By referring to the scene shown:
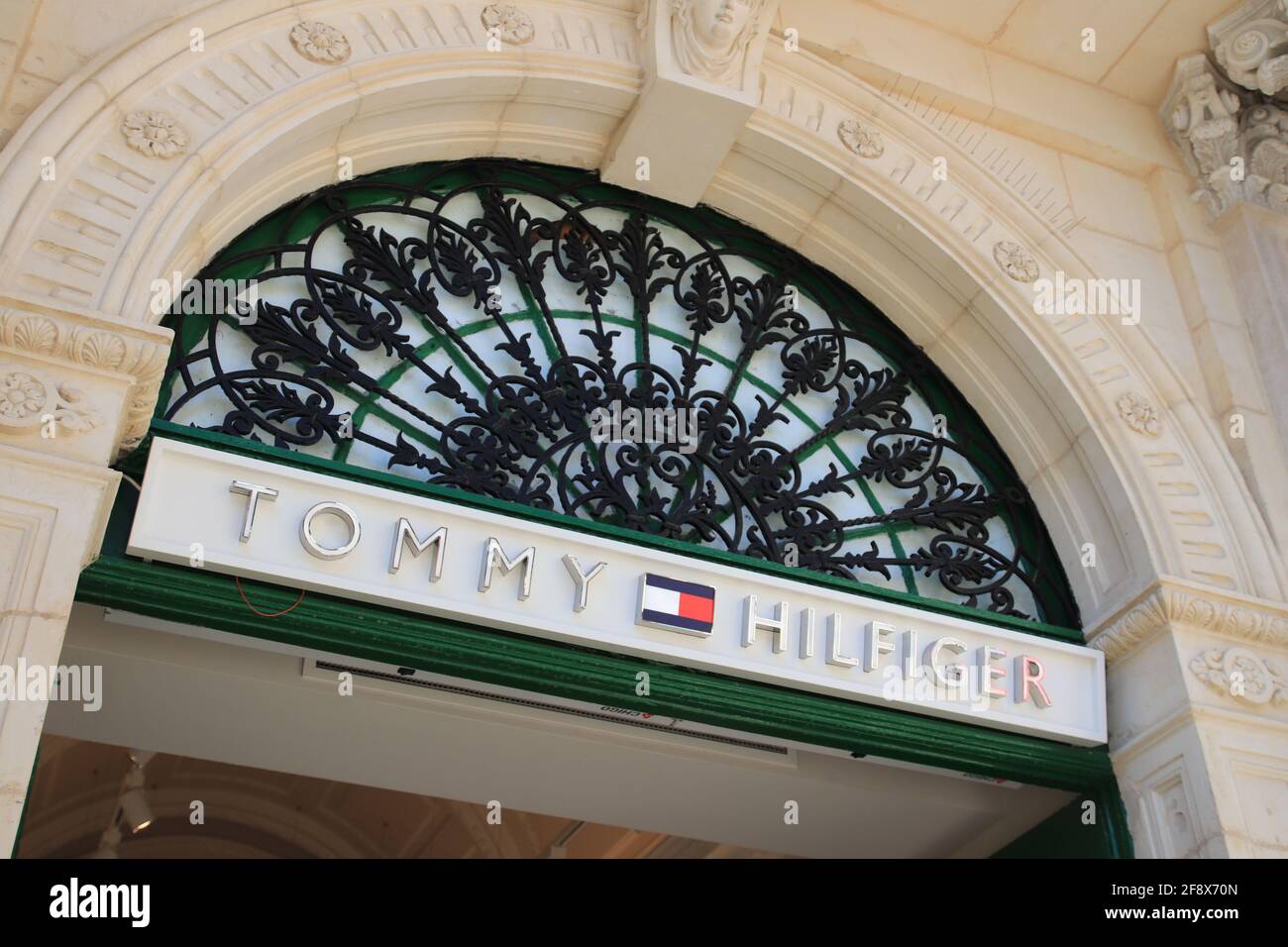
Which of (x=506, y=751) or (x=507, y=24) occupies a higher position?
(x=507, y=24)

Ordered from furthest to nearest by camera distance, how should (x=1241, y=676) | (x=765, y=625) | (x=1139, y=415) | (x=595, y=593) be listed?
(x=1139, y=415), (x=1241, y=676), (x=765, y=625), (x=595, y=593)

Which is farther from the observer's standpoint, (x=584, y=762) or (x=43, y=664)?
(x=584, y=762)

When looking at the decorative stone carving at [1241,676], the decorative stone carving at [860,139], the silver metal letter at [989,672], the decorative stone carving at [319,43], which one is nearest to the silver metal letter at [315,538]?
the decorative stone carving at [319,43]

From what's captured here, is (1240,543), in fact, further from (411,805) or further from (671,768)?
(411,805)

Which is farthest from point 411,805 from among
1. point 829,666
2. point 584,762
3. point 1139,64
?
point 1139,64

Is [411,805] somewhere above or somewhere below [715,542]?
above

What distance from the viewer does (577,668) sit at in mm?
5156

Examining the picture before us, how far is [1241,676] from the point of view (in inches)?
225

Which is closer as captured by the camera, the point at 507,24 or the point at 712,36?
the point at 507,24

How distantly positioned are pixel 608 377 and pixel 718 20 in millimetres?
1625

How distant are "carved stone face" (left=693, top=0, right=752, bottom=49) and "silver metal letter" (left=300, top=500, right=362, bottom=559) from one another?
2.70 meters

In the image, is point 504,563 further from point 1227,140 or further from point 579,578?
point 1227,140

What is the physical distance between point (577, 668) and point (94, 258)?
2.14m

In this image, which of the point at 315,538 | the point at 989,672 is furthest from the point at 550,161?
the point at 989,672
